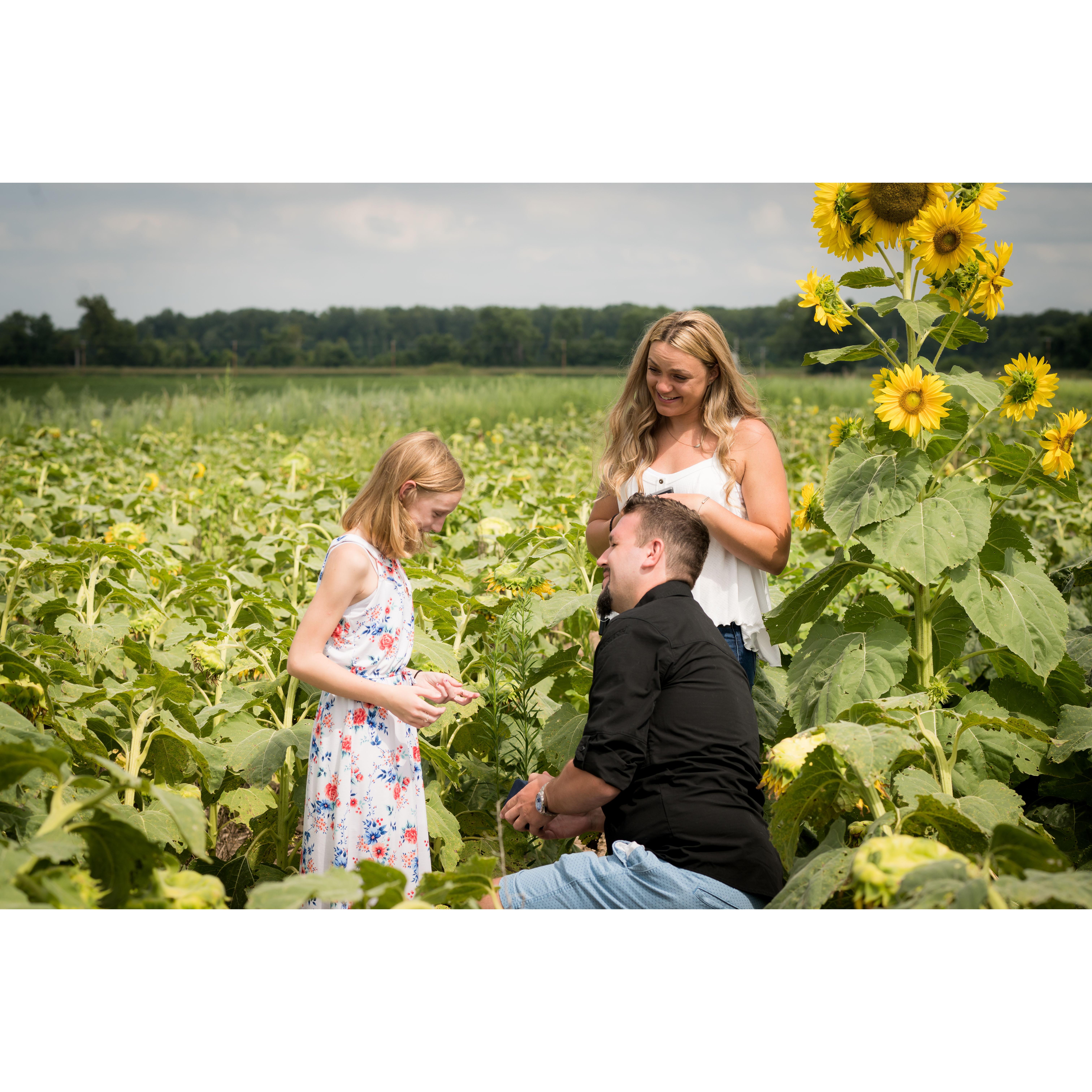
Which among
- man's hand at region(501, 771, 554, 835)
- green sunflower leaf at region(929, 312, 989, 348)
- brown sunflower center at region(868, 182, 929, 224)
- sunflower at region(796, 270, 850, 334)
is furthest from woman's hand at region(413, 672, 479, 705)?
brown sunflower center at region(868, 182, 929, 224)

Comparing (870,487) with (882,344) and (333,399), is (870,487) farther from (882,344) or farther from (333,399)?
(333,399)

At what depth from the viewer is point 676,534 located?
5.65ft

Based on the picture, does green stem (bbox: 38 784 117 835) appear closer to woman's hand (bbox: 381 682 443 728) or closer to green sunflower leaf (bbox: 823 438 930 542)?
woman's hand (bbox: 381 682 443 728)

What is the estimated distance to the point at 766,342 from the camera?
31.8 feet

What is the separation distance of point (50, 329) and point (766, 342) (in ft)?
23.6

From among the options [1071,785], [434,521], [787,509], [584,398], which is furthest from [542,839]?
[584,398]

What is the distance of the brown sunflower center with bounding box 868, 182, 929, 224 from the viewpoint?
1811 millimetres

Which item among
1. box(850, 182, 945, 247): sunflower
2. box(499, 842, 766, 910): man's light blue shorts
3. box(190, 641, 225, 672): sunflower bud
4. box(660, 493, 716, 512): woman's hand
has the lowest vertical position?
box(499, 842, 766, 910): man's light blue shorts

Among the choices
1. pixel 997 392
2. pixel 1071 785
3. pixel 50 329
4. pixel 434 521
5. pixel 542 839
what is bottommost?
pixel 542 839

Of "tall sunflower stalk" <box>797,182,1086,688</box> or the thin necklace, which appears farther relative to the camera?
the thin necklace

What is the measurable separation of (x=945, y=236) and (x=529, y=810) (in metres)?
1.43

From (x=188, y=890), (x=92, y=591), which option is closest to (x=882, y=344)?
(x=188, y=890)

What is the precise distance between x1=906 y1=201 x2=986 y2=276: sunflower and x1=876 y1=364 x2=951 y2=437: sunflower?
0.24m

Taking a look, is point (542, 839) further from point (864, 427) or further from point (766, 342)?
point (766, 342)
